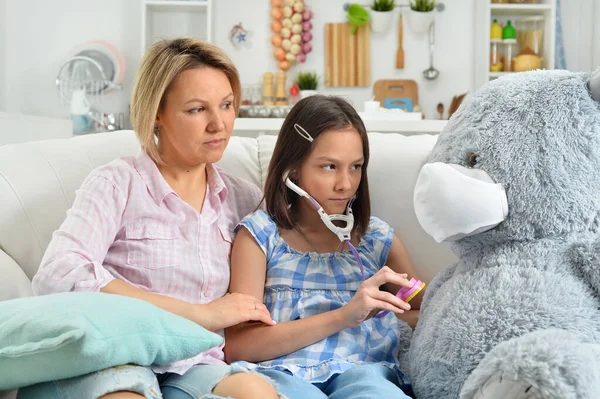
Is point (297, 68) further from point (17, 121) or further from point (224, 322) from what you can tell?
point (224, 322)

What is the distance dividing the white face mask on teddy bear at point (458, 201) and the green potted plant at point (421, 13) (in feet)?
10.3

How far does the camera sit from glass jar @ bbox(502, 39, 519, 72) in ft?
13.4

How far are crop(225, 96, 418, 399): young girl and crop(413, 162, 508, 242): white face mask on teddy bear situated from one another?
166 millimetres

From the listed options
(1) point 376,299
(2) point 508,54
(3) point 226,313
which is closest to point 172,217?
(3) point 226,313

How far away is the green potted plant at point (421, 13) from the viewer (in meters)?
4.03

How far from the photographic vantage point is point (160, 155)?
141 cm

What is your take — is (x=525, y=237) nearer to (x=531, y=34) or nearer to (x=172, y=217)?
(x=172, y=217)

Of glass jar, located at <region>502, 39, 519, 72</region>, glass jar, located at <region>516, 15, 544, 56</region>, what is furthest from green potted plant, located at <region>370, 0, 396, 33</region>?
glass jar, located at <region>516, 15, 544, 56</region>

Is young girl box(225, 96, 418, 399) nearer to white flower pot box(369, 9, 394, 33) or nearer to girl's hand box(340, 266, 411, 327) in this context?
girl's hand box(340, 266, 411, 327)

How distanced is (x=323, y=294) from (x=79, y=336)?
0.59m

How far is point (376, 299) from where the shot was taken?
1.20 m

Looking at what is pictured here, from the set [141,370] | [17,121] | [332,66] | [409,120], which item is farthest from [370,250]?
[332,66]

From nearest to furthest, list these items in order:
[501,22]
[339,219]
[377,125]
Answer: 1. [339,219]
2. [377,125]
3. [501,22]

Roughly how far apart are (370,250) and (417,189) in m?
0.35
